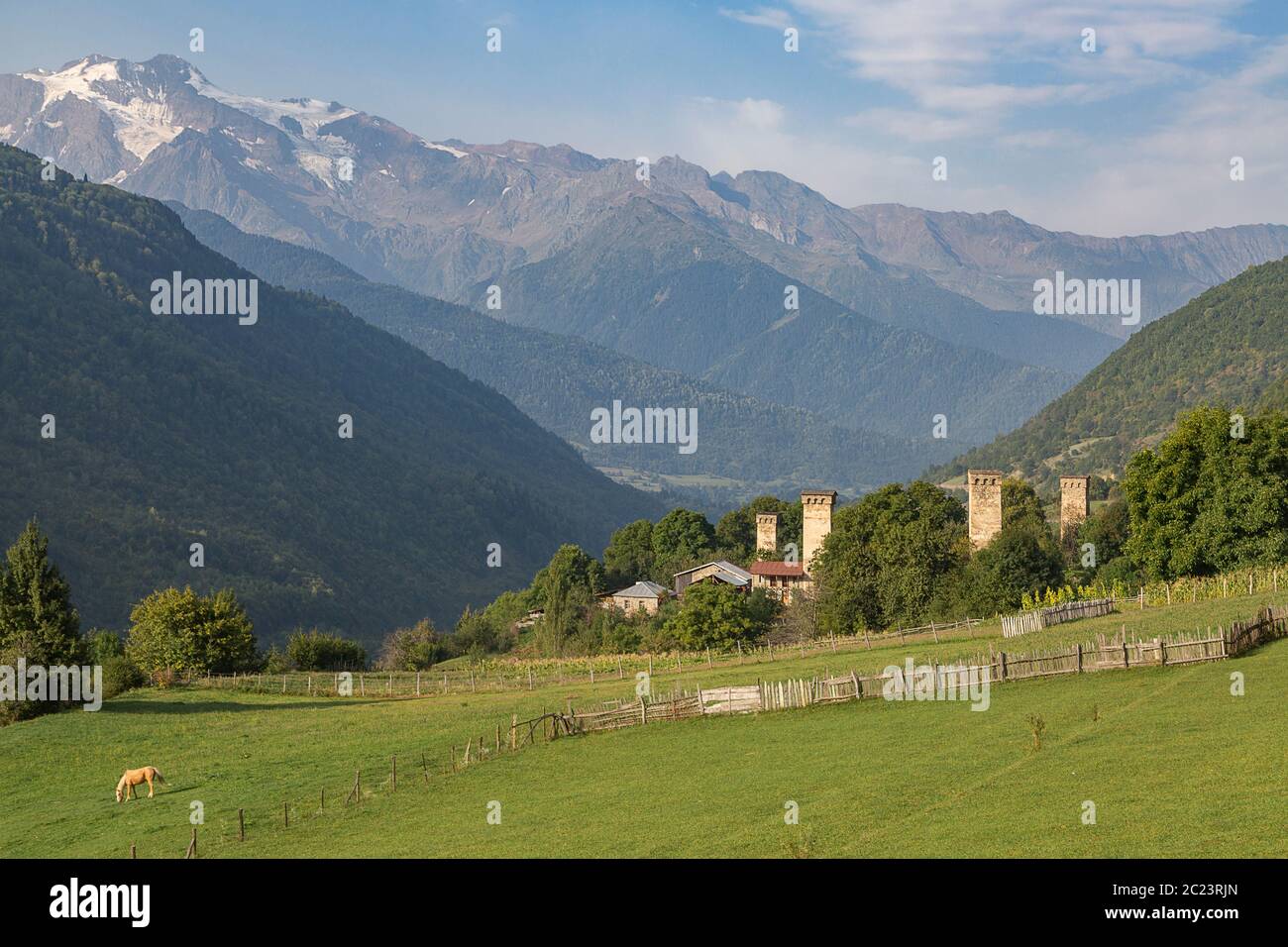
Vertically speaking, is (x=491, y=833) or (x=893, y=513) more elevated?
(x=893, y=513)

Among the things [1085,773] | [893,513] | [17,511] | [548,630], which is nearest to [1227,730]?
[1085,773]

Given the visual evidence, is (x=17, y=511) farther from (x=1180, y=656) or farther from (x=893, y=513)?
(x=1180, y=656)

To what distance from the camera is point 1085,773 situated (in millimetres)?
29453

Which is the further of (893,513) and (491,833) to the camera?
(893,513)

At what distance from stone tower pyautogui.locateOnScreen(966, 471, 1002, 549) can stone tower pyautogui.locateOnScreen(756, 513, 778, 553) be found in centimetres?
2804

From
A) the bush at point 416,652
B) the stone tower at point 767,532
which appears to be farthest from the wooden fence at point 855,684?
the stone tower at point 767,532

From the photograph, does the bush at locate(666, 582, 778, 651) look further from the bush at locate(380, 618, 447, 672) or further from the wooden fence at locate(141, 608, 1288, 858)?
the wooden fence at locate(141, 608, 1288, 858)

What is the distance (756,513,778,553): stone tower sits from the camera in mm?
121500

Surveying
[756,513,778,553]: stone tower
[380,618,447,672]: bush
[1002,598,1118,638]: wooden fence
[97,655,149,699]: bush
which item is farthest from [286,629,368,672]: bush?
[1002,598,1118,638]: wooden fence

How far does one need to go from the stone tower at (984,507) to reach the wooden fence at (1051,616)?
3149cm

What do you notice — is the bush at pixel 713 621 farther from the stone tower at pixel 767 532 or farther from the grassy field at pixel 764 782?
the stone tower at pixel 767 532

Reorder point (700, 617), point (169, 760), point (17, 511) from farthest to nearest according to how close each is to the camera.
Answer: point (17, 511), point (700, 617), point (169, 760)
